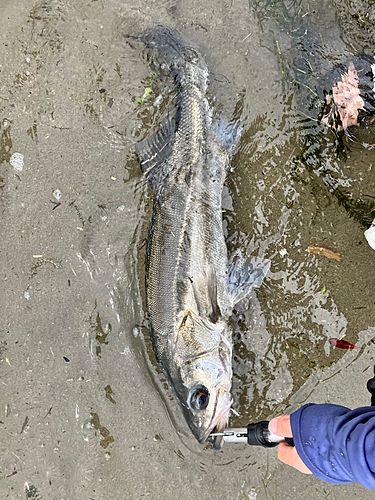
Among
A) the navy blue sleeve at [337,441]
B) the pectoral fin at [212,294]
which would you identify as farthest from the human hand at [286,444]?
the pectoral fin at [212,294]

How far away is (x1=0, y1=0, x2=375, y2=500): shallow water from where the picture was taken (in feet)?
12.4

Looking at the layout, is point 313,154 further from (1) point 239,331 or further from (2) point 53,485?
(2) point 53,485

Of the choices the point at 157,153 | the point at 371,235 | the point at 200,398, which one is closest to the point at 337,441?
the point at 200,398

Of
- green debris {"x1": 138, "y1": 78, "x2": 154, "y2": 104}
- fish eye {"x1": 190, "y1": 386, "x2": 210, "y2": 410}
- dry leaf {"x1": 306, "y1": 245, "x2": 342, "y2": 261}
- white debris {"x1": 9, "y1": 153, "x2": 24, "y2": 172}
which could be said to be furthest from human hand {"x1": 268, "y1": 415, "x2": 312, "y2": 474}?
white debris {"x1": 9, "y1": 153, "x2": 24, "y2": 172}

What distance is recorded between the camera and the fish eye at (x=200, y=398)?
311cm

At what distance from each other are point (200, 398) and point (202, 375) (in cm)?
20

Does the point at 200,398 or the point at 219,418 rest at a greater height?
the point at 200,398

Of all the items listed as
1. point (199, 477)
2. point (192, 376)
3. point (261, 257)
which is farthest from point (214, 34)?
point (199, 477)

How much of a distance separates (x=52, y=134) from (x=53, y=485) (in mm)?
3962

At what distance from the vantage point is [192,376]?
3.18m

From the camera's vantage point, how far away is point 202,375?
3.16 m

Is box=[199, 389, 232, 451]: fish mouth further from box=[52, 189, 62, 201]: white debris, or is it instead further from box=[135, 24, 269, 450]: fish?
box=[52, 189, 62, 201]: white debris

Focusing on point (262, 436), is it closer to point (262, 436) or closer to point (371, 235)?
point (262, 436)

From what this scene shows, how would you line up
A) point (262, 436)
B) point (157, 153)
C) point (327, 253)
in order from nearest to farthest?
1. point (262, 436)
2. point (157, 153)
3. point (327, 253)
